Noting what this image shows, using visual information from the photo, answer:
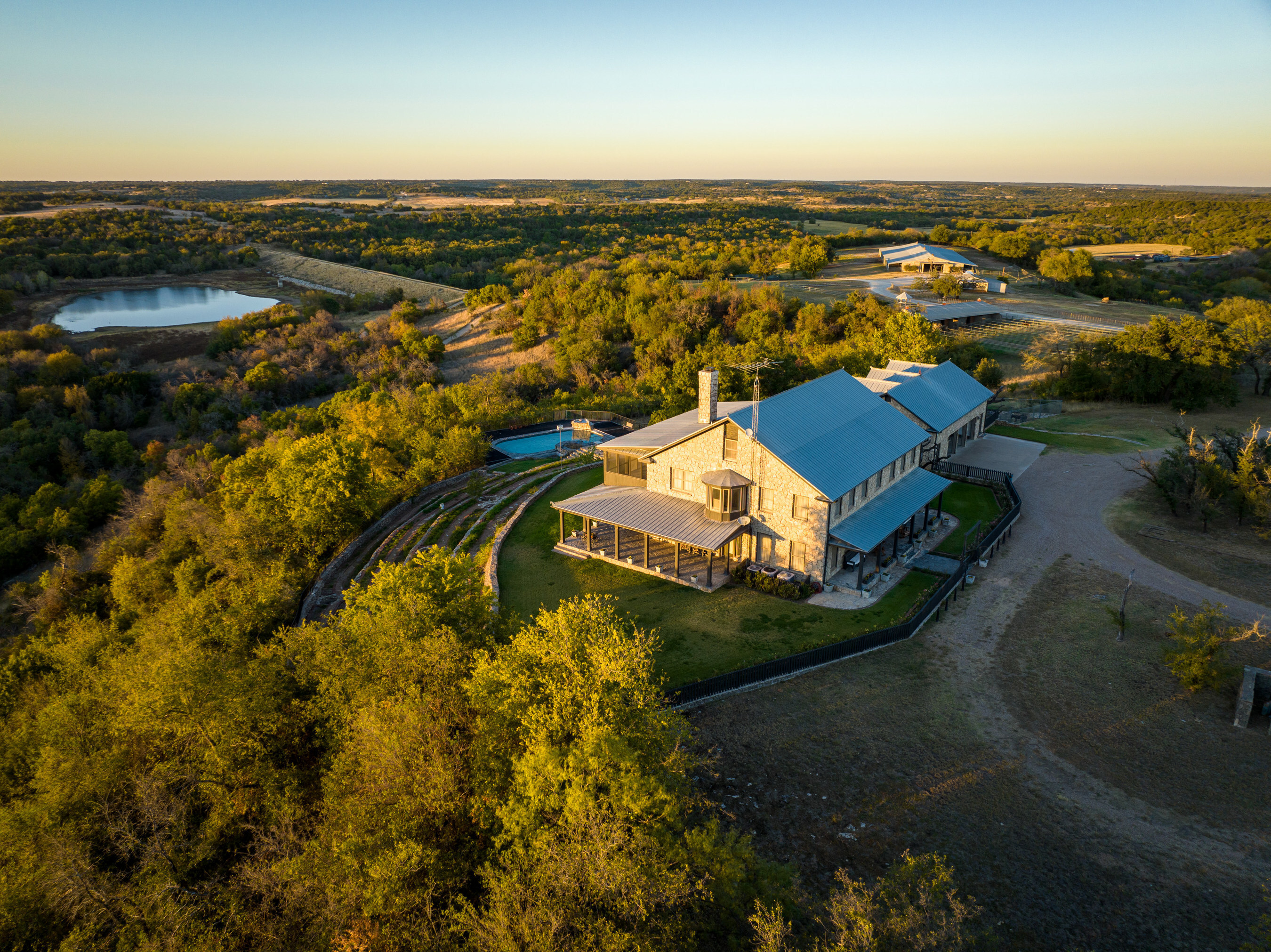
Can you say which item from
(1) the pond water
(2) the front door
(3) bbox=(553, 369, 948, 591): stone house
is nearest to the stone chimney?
(3) bbox=(553, 369, 948, 591): stone house

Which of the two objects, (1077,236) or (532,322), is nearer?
(532,322)

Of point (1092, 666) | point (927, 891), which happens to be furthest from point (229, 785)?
point (1092, 666)

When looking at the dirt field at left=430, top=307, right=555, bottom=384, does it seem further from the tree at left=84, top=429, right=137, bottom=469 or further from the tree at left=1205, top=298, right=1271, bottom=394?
the tree at left=1205, top=298, right=1271, bottom=394

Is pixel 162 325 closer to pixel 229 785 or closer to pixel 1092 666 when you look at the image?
pixel 229 785

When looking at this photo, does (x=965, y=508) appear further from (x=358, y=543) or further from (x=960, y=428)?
(x=358, y=543)

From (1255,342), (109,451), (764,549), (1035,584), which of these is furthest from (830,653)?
(109,451)

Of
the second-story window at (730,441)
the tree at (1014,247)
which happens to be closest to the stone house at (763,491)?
the second-story window at (730,441)
